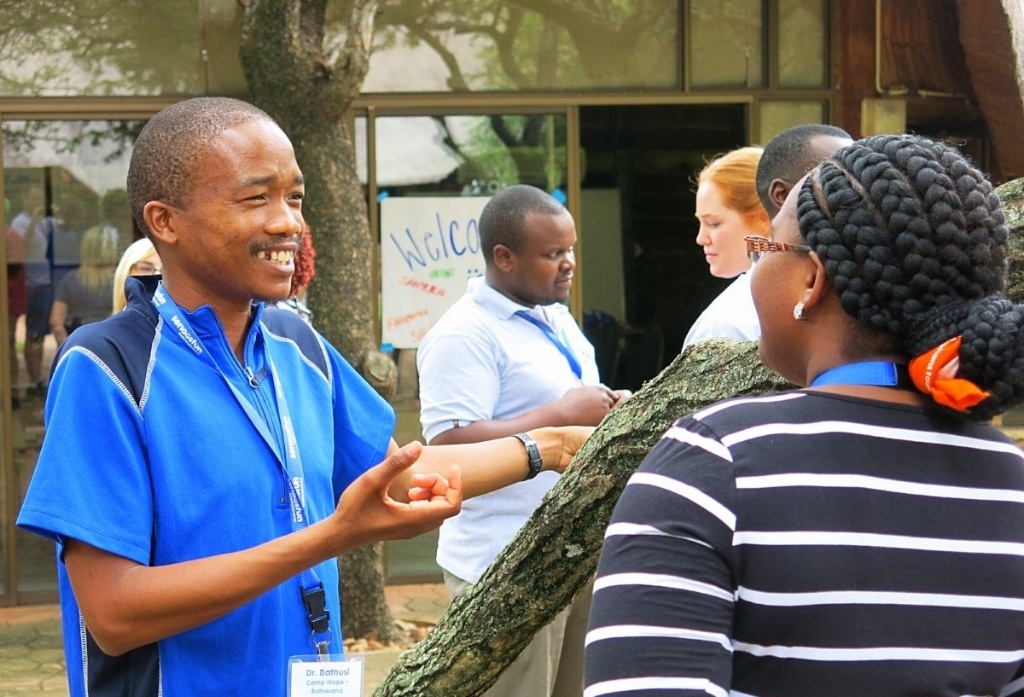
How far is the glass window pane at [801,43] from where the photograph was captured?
25.7ft

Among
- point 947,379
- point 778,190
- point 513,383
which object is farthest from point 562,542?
point 513,383

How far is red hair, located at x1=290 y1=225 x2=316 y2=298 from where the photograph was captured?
554cm

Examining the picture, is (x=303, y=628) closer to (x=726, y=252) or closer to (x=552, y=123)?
(x=726, y=252)

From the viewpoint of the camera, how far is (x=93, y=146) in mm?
7449

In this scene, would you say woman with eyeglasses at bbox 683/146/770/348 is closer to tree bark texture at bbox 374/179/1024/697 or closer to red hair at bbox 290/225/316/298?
tree bark texture at bbox 374/179/1024/697

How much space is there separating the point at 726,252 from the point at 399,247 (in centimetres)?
367

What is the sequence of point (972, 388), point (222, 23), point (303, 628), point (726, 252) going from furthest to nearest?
point (222, 23) → point (726, 252) → point (303, 628) → point (972, 388)

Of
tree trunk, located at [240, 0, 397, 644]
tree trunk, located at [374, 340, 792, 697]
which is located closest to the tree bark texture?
tree trunk, located at [374, 340, 792, 697]

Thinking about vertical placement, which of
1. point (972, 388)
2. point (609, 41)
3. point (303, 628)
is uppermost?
point (609, 41)

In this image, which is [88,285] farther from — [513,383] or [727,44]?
[513,383]

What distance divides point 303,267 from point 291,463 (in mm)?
3477

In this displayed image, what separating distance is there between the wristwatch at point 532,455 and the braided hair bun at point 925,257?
47.5 inches

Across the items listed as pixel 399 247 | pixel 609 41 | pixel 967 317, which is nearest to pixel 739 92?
pixel 609 41

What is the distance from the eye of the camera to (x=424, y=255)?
7520mm
